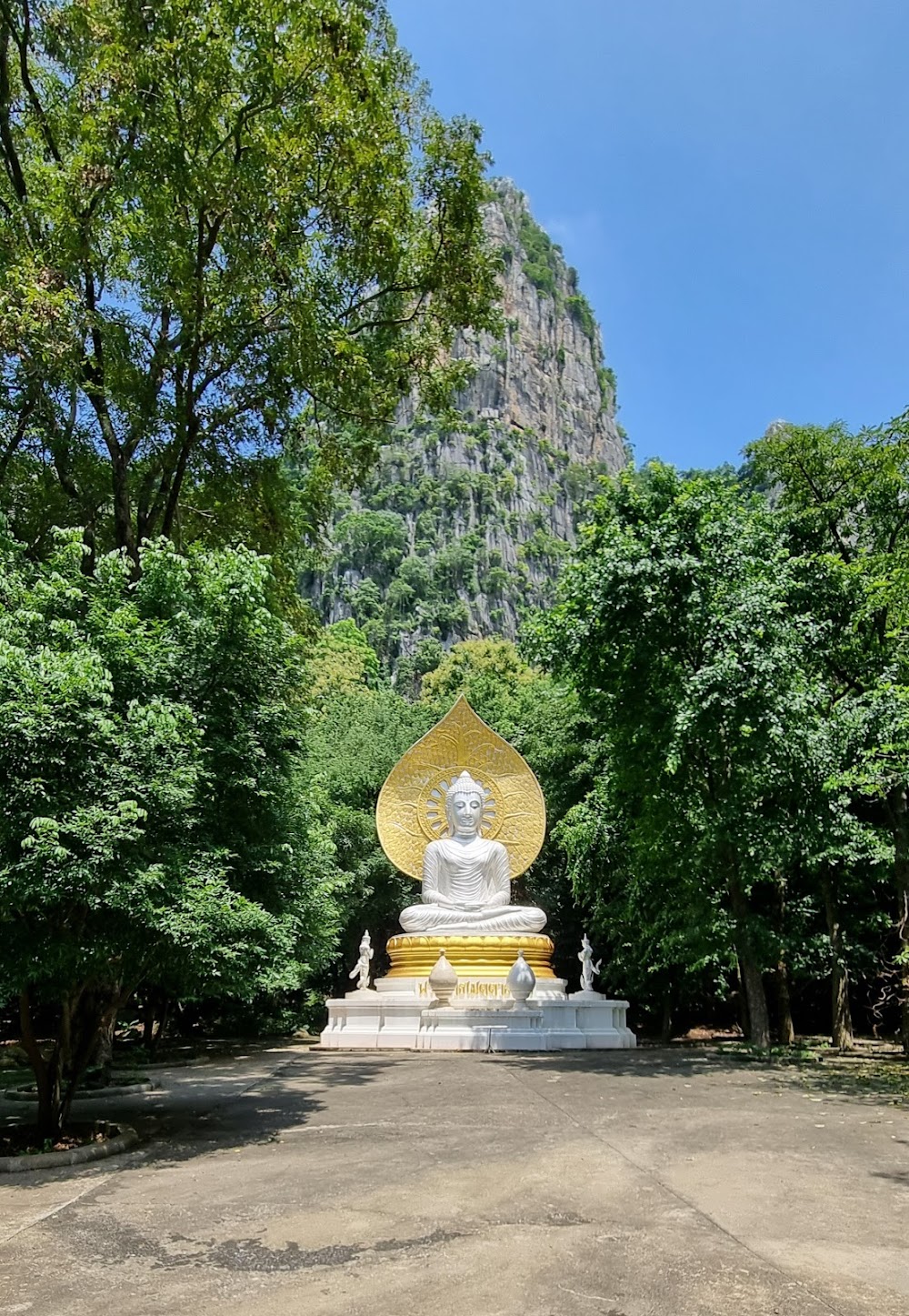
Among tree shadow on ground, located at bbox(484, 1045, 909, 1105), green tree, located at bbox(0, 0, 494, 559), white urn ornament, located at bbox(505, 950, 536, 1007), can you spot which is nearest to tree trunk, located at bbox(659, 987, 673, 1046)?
tree shadow on ground, located at bbox(484, 1045, 909, 1105)

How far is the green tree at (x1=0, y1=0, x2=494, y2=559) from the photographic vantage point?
973cm

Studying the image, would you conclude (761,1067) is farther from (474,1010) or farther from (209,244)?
(209,244)

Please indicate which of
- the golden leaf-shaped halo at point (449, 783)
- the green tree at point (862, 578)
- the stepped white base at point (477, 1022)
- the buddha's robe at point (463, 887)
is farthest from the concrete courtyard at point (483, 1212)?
the golden leaf-shaped halo at point (449, 783)

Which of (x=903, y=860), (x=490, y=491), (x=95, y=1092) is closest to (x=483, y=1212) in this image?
(x=95, y=1092)

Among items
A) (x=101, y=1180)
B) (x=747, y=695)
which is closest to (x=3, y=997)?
(x=101, y=1180)

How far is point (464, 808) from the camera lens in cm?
1947

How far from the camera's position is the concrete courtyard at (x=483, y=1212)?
3631 mm

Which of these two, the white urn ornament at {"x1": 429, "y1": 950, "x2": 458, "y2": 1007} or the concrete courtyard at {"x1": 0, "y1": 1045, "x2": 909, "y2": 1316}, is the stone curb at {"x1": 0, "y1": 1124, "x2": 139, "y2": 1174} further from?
the white urn ornament at {"x1": 429, "y1": 950, "x2": 458, "y2": 1007}

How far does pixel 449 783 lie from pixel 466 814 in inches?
37.1

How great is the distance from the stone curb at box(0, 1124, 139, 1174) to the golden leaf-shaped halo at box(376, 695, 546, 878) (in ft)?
42.3

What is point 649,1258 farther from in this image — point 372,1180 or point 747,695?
point 747,695

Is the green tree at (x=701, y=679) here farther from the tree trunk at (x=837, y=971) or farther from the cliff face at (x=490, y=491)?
the cliff face at (x=490, y=491)

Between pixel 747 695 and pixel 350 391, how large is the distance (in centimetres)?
579

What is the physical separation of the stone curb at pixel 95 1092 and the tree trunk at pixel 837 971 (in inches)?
364
